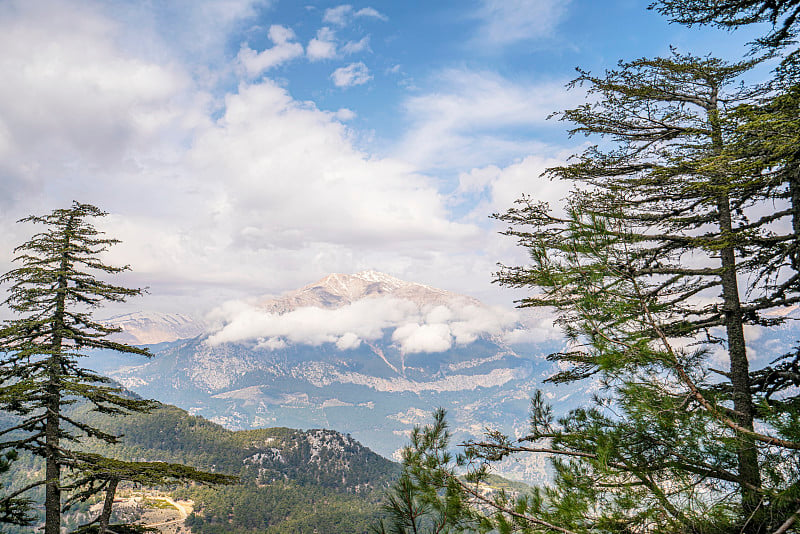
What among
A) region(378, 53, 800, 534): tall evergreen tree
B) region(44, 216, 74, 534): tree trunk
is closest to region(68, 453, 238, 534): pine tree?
region(44, 216, 74, 534): tree trunk

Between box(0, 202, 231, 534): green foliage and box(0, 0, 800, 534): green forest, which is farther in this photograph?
box(0, 202, 231, 534): green foliage

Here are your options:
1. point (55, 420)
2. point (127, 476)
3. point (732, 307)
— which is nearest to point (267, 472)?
point (55, 420)

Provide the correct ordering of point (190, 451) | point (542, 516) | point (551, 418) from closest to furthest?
point (542, 516) < point (551, 418) < point (190, 451)

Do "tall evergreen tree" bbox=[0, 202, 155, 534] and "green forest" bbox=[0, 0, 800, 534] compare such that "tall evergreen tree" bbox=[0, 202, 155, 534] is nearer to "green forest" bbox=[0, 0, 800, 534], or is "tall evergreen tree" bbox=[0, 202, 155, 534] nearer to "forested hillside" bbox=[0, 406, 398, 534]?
"green forest" bbox=[0, 0, 800, 534]

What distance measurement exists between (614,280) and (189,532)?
151 meters

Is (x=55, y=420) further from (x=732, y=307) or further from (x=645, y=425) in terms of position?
(x=732, y=307)

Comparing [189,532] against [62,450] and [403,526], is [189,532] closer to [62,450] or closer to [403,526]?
[62,450]

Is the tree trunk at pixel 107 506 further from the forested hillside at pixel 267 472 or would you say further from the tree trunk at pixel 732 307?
the forested hillside at pixel 267 472

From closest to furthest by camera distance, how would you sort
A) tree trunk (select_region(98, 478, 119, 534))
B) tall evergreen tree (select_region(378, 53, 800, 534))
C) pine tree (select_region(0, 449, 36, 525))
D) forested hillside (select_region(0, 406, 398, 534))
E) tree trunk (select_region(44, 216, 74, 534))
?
tall evergreen tree (select_region(378, 53, 800, 534)) → tree trunk (select_region(98, 478, 119, 534)) → pine tree (select_region(0, 449, 36, 525)) → tree trunk (select_region(44, 216, 74, 534)) → forested hillside (select_region(0, 406, 398, 534))

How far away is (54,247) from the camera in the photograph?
1156 centimetres

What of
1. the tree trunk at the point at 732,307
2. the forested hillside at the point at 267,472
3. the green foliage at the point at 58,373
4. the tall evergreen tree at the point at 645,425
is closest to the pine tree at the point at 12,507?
the green foliage at the point at 58,373

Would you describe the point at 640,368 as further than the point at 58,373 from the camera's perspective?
No

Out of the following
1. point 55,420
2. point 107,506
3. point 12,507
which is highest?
point 55,420

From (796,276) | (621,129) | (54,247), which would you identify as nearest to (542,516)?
(796,276)
